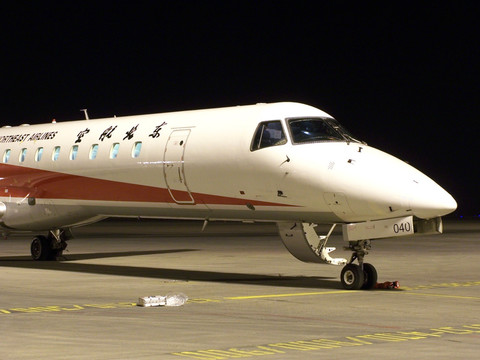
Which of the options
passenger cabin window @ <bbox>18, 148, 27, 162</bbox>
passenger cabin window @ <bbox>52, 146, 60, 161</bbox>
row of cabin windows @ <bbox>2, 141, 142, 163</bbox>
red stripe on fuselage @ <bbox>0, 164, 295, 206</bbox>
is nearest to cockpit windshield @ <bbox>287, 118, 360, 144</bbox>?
red stripe on fuselage @ <bbox>0, 164, 295, 206</bbox>

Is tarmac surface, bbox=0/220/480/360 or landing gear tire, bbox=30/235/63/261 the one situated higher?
landing gear tire, bbox=30/235/63/261

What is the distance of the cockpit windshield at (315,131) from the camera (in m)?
19.5

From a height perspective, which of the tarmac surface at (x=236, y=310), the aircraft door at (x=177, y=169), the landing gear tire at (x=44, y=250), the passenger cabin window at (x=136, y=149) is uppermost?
the passenger cabin window at (x=136, y=149)

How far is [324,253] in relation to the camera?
66.3 feet

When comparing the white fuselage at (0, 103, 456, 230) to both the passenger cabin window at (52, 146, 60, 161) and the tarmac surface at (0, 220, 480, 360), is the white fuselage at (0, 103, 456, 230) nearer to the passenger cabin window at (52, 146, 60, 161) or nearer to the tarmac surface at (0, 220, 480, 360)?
the passenger cabin window at (52, 146, 60, 161)

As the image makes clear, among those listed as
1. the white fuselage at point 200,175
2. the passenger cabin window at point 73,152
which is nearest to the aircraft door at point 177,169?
the white fuselage at point 200,175

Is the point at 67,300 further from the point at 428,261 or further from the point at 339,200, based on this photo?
the point at 428,261

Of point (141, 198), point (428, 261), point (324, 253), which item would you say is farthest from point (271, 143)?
point (428, 261)

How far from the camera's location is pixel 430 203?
698 inches

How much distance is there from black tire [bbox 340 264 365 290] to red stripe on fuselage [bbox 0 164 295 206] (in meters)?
2.04

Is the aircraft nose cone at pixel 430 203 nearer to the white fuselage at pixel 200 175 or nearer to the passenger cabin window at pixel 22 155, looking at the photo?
the white fuselage at pixel 200 175

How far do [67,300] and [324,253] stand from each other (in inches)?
230

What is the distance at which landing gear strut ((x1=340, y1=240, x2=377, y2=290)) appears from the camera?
18703 mm

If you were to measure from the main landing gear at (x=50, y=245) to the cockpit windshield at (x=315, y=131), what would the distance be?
10.7m
